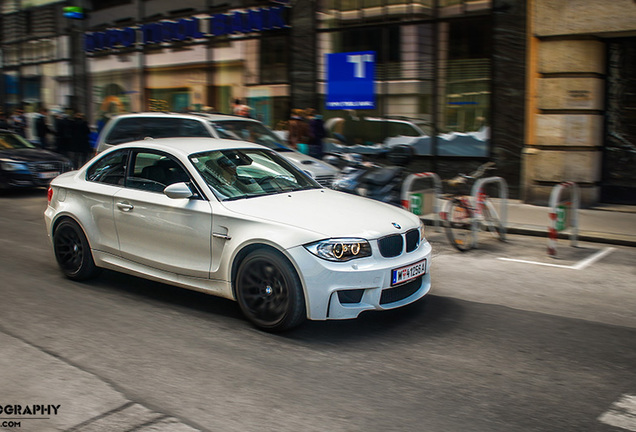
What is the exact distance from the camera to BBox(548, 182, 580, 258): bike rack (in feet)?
28.3

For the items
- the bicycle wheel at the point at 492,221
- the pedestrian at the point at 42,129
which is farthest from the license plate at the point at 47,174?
the bicycle wheel at the point at 492,221

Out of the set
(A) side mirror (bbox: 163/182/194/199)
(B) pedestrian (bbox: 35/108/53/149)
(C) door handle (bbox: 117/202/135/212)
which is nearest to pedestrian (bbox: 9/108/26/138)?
(B) pedestrian (bbox: 35/108/53/149)

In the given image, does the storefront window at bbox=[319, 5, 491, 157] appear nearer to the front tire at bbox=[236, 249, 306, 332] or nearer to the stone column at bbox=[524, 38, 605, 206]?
the stone column at bbox=[524, 38, 605, 206]

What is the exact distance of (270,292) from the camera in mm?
5246

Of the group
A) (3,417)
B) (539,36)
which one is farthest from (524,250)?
(3,417)

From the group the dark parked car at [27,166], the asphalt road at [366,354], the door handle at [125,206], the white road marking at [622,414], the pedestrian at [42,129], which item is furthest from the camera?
the pedestrian at [42,129]

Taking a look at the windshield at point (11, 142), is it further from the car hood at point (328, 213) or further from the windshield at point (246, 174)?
the car hood at point (328, 213)

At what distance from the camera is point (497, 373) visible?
454 centimetres

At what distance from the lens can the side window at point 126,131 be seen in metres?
12.1

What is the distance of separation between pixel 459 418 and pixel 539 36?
10.6m

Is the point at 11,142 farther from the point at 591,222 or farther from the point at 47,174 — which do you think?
the point at 591,222

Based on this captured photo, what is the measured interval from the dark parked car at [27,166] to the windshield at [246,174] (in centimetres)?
939

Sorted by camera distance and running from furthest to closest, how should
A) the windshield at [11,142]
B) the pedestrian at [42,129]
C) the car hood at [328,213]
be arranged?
the pedestrian at [42,129], the windshield at [11,142], the car hood at [328,213]

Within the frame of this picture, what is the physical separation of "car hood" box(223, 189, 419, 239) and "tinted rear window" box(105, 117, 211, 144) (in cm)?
588
